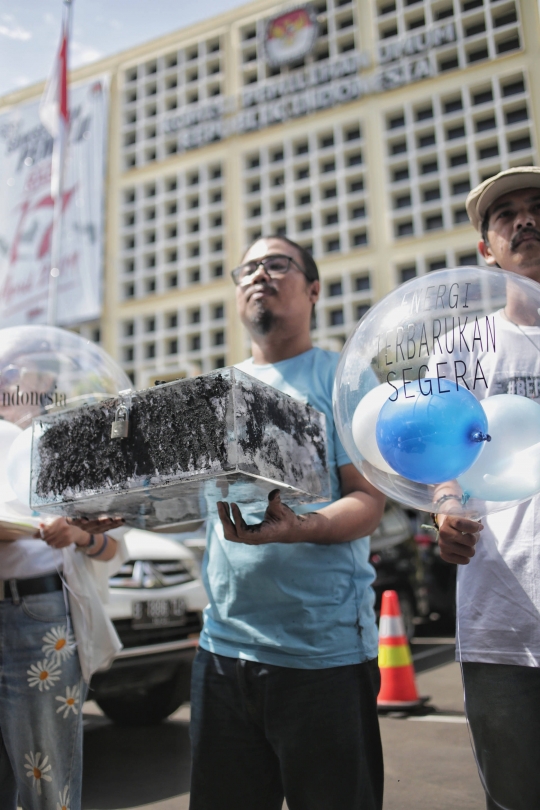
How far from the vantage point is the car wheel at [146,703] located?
416cm

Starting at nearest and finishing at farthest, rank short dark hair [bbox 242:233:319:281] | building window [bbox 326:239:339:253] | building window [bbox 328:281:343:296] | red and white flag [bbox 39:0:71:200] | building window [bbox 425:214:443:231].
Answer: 1. short dark hair [bbox 242:233:319:281]
2. red and white flag [bbox 39:0:71:200]
3. building window [bbox 425:214:443:231]
4. building window [bbox 328:281:343:296]
5. building window [bbox 326:239:339:253]

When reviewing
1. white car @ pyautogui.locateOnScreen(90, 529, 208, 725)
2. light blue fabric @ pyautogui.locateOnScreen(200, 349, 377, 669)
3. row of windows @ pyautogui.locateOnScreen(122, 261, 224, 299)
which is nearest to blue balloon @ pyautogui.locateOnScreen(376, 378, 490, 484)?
light blue fabric @ pyautogui.locateOnScreen(200, 349, 377, 669)

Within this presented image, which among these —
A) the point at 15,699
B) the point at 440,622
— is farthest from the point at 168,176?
the point at 15,699

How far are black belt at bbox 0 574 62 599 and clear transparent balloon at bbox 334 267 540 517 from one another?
1.06 metres

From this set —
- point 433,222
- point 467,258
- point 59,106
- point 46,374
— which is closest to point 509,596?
point 46,374

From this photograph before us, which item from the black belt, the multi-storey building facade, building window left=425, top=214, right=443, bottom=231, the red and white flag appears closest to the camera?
the black belt

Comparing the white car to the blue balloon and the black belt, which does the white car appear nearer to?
the black belt

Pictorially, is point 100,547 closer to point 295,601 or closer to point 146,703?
point 295,601

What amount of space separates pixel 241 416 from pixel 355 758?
0.84 meters

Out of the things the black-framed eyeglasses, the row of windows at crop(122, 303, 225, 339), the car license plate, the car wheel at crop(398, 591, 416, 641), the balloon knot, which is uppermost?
the row of windows at crop(122, 303, 225, 339)

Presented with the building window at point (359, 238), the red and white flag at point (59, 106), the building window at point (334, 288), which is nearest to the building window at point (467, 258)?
the building window at point (359, 238)

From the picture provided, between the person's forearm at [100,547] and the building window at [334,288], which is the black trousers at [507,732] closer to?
the person's forearm at [100,547]

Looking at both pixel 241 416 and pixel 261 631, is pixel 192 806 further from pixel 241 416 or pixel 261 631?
pixel 241 416

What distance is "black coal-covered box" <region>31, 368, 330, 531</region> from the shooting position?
134cm
